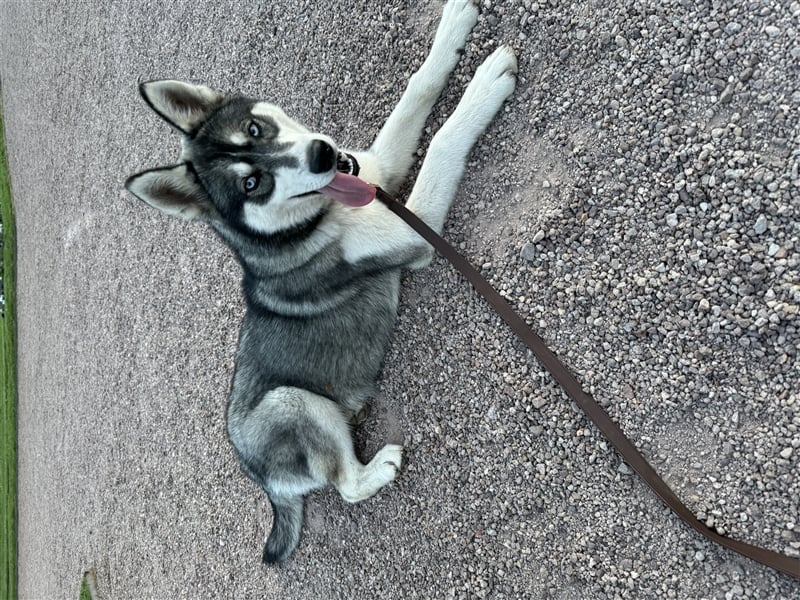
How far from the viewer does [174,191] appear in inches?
120

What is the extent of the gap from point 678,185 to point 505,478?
6.55 ft

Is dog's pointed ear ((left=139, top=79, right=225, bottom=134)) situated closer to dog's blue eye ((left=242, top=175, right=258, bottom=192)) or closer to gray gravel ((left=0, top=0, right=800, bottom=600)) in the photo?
dog's blue eye ((left=242, top=175, right=258, bottom=192))

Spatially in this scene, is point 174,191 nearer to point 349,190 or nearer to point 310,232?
point 310,232

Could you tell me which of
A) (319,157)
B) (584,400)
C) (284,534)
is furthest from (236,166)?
(284,534)

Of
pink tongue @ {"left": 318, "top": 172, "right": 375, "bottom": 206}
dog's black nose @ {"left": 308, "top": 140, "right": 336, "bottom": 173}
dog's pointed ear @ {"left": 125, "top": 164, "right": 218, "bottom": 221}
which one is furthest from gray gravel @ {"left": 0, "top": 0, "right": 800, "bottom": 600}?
dog's pointed ear @ {"left": 125, "top": 164, "right": 218, "bottom": 221}

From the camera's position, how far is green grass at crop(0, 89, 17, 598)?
980cm

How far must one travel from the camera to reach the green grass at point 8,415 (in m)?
9.80

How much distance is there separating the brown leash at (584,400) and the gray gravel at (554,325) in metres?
0.11

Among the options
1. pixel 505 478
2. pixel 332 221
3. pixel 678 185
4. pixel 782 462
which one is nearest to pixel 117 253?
pixel 332 221

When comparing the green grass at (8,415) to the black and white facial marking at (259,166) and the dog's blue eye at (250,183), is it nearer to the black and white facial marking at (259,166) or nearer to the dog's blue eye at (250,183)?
the black and white facial marking at (259,166)

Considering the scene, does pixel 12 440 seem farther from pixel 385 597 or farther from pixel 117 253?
pixel 385 597

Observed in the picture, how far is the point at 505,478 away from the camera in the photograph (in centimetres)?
336

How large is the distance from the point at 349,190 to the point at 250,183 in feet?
2.00

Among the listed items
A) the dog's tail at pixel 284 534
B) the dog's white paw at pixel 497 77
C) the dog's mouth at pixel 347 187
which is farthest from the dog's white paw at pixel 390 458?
the dog's white paw at pixel 497 77
